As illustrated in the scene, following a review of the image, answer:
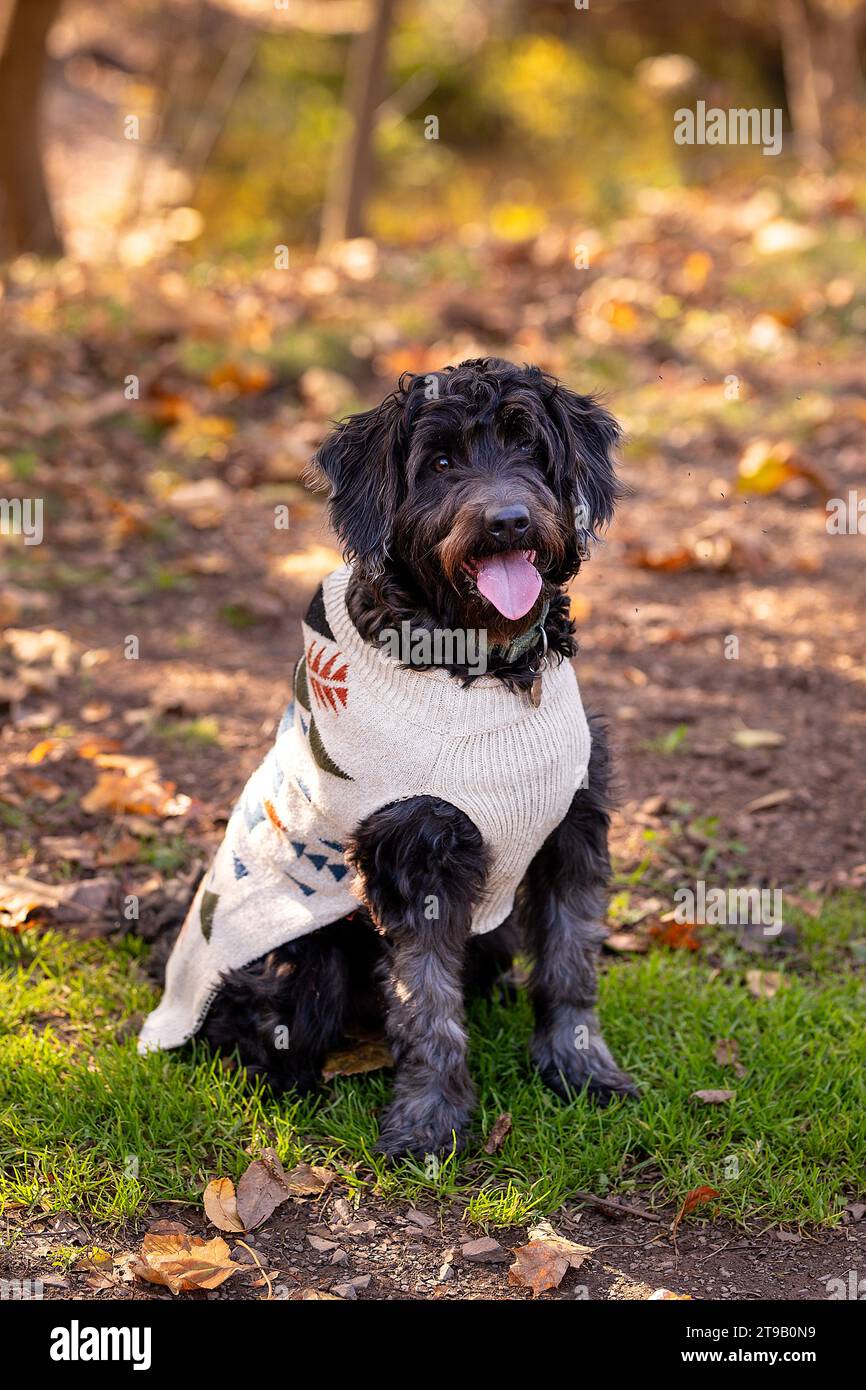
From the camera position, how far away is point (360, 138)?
1243 centimetres

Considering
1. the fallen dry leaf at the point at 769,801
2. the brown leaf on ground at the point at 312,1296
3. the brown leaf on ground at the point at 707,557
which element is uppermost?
the brown leaf on ground at the point at 707,557

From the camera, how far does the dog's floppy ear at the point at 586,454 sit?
3494mm

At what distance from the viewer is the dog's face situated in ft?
10.9

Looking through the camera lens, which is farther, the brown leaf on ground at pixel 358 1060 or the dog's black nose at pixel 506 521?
the brown leaf on ground at pixel 358 1060

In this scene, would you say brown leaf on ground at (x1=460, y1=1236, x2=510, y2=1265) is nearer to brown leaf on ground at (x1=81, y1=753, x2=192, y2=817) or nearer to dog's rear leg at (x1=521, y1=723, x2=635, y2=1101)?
dog's rear leg at (x1=521, y1=723, x2=635, y2=1101)

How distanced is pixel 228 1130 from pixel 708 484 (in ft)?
17.3

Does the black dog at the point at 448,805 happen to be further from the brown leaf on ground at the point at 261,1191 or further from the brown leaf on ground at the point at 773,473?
the brown leaf on ground at the point at 773,473

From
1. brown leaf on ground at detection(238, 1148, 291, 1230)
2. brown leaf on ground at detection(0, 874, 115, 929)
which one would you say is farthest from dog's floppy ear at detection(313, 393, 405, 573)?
brown leaf on ground at detection(0, 874, 115, 929)

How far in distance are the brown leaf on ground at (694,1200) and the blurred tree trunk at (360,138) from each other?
10.8 meters

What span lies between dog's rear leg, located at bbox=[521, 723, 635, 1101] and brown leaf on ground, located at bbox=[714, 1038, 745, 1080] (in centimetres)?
27

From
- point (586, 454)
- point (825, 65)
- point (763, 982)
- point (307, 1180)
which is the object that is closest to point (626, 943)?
point (763, 982)

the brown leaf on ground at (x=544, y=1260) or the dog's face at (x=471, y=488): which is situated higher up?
the dog's face at (x=471, y=488)

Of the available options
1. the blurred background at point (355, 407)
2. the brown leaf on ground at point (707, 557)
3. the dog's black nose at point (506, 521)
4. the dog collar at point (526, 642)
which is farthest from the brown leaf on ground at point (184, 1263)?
the brown leaf on ground at point (707, 557)

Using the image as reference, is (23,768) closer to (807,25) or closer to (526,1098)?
(526,1098)
